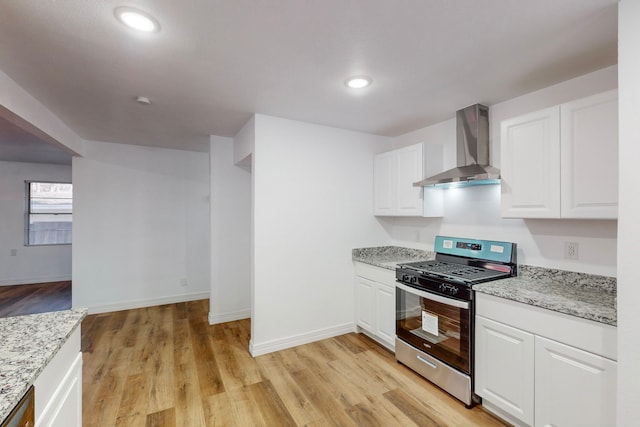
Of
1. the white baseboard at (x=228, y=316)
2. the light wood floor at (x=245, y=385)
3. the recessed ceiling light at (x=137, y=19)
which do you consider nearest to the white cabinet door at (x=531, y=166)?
the light wood floor at (x=245, y=385)

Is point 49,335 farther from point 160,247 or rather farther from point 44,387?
point 160,247

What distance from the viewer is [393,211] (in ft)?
11.0

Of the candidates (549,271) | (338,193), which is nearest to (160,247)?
(338,193)

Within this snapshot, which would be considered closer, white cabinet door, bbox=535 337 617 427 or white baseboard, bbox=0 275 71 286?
white cabinet door, bbox=535 337 617 427

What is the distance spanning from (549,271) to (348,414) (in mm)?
1884

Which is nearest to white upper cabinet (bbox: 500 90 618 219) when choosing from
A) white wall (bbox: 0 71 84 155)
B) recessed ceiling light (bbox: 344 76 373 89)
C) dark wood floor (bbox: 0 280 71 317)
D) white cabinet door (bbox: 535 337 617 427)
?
white cabinet door (bbox: 535 337 617 427)

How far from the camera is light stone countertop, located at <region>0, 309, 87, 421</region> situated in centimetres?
86

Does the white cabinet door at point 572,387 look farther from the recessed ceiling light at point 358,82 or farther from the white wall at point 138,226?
the white wall at point 138,226

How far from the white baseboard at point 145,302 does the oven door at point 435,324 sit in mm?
3446

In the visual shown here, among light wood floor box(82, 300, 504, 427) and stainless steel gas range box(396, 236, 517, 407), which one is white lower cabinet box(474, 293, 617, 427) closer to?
stainless steel gas range box(396, 236, 517, 407)

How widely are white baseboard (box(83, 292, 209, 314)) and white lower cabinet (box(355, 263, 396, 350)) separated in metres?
2.82

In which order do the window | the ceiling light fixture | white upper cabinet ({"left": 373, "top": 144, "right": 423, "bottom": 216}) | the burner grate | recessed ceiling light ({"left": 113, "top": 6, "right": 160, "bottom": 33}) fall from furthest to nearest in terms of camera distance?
the window
white upper cabinet ({"left": 373, "top": 144, "right": 423, "bottom": 216})
the ceiling light fixture
the burner grate
recessed ceiling light ({"left": 113, "top": 6, "right": 160, "bottom": 33})

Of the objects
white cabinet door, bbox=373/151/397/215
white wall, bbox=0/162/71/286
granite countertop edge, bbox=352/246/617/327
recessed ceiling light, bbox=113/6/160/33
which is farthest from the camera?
white wall, bbox=0/162/71/286

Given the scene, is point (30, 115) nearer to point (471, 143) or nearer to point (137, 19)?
point (137, 19)
